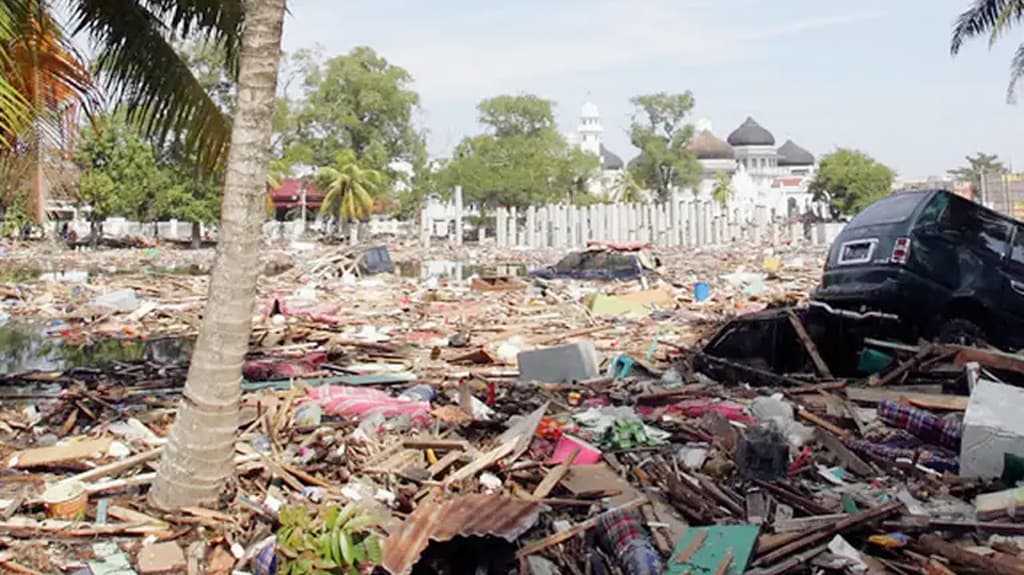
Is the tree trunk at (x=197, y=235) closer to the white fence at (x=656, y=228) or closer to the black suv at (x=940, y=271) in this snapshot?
the white fence at (x=656, y=228)

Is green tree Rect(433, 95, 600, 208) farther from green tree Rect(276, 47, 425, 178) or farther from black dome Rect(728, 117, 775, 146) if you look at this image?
black dome Rect(728, 117, 775, 146)

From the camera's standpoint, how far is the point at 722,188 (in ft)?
252

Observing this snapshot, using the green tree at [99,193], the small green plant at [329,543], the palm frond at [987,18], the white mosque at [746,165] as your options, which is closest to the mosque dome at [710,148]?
the white mosque at [746,165]

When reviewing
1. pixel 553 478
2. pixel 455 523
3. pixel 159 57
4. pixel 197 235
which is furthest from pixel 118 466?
pixel 197 235

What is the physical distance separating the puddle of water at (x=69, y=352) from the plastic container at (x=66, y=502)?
7.28m

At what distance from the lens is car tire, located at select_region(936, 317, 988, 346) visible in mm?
9227

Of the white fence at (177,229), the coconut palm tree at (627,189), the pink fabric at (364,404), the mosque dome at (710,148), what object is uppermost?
the mosque dome at (710,148)

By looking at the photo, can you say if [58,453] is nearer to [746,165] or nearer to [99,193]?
[99,193]

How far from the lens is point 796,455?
20.1 feet

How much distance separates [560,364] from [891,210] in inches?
160

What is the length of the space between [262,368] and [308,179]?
187ft

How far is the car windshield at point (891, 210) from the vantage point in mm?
9531

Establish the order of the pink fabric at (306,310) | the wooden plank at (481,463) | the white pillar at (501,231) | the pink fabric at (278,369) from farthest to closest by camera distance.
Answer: the white pillar at (501,231) < the pink fabric at (306,310) < the pink fabric at (278,369) < the wooden plank at (481,463)

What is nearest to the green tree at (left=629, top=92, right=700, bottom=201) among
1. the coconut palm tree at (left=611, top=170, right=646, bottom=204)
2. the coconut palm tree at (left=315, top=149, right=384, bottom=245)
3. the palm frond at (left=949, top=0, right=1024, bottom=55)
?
the coconut palm tree at (left=611, top=170, right=646, bottom=204)
